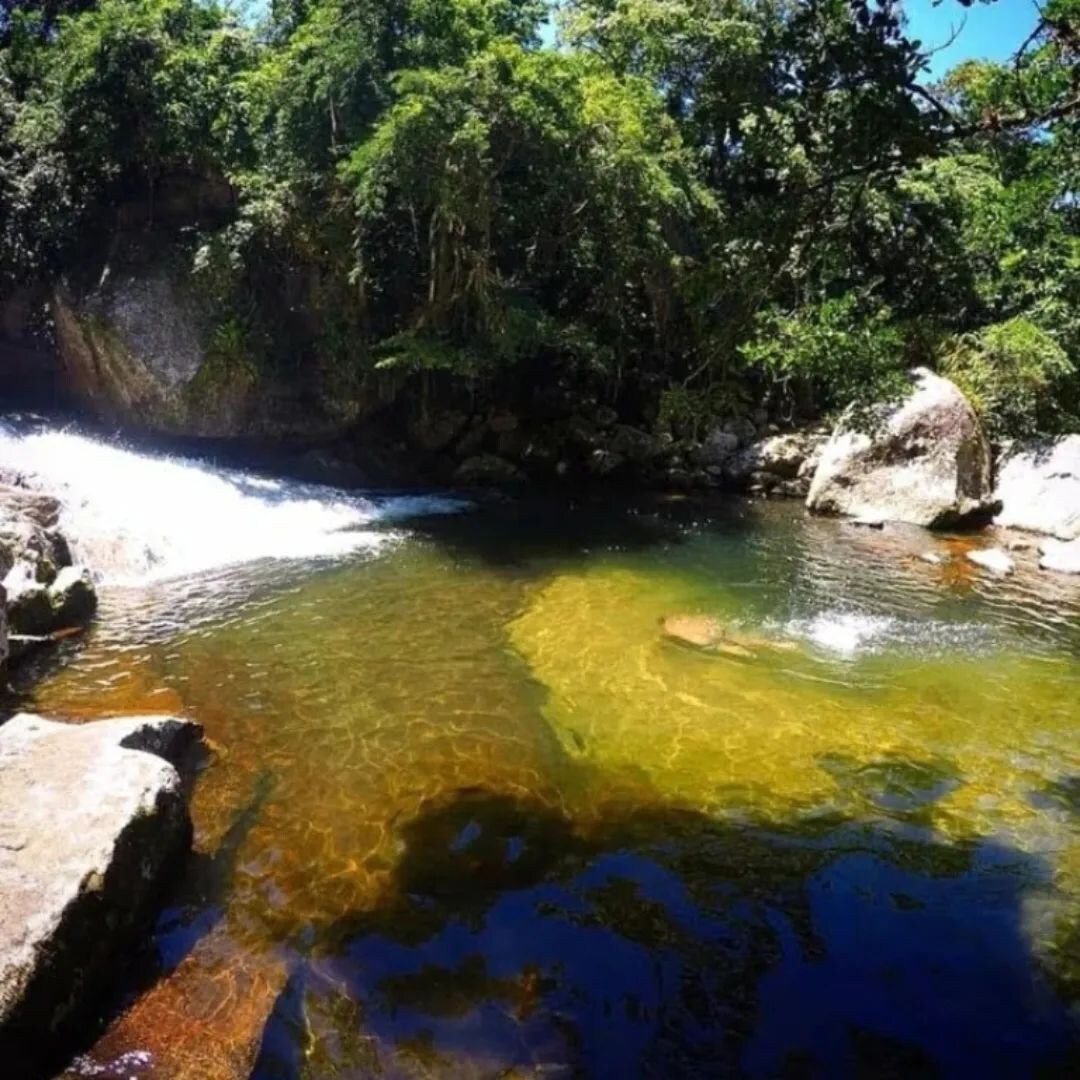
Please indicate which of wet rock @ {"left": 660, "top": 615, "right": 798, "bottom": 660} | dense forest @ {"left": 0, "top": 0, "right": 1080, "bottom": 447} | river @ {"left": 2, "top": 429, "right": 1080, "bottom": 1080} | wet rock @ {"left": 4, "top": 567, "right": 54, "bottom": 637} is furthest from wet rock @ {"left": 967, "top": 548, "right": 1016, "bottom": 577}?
wet rock @ {"left": 4, "top": 567, "right": 54, "bottom": 637}

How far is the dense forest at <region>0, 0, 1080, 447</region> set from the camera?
1762 cm

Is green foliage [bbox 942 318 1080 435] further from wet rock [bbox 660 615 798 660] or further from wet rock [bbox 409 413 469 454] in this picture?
wet rock [bbox 660 615 798 660]

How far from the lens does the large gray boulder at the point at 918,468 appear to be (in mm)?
18578

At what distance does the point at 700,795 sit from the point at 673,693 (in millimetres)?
2052

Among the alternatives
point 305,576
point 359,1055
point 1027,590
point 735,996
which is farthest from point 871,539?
point 359,1055

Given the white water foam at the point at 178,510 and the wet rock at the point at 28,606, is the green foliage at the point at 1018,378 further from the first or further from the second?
the wet rock at the point at 28,606

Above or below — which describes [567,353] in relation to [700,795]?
above

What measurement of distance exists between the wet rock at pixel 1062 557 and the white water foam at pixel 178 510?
1092cm

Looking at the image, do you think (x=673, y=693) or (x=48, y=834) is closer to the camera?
(x=48, y=834)

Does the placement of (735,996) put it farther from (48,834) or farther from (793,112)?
(793,112)

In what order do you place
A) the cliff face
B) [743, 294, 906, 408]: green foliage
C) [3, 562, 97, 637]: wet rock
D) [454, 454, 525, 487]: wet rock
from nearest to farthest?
[743, 294, 906, 408]: green foliage
[3, 562, 97, 637]: wet rock
the cliff face
[454, 454, 525, 487]: wet rock

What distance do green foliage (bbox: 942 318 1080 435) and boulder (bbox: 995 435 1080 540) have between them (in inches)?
37.4

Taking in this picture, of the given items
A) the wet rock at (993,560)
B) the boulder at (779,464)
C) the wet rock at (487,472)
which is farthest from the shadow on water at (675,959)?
the boulder at (779,464)

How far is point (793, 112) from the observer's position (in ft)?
15.4
